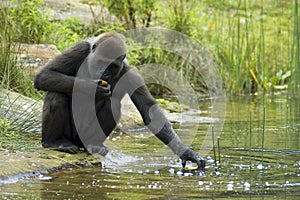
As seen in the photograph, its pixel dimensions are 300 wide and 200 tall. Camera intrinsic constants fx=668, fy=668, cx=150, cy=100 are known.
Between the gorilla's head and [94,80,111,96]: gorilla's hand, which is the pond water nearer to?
[94,80,111,96]: gorilla's hand

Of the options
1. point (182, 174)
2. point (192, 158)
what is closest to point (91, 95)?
point (192, 158)

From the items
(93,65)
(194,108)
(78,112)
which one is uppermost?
(93,65)

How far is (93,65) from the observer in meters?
6.17

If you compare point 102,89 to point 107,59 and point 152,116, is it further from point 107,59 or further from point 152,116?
point 152,116

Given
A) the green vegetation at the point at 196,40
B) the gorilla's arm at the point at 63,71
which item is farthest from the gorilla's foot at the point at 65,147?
the green vegetation at the point at 196,40

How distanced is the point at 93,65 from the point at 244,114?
408 centimetres

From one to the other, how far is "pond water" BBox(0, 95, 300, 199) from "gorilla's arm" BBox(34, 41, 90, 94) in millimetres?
815

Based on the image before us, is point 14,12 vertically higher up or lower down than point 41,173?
higher up

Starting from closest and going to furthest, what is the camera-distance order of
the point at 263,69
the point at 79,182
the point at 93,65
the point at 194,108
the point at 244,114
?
1. the point at 79,182
2. the point at 93,65
3. the point at 244,114
4. the point at 194,108
5. the point at 263,69

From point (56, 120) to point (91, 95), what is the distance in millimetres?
401

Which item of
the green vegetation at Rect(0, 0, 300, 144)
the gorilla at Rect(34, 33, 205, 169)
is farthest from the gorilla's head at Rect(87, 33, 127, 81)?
the green vegetation at Rect(0, 0, 300, 144)

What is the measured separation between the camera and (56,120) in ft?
20.4

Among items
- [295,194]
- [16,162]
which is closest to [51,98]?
[16,162]

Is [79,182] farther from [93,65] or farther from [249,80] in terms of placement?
[249,80]
